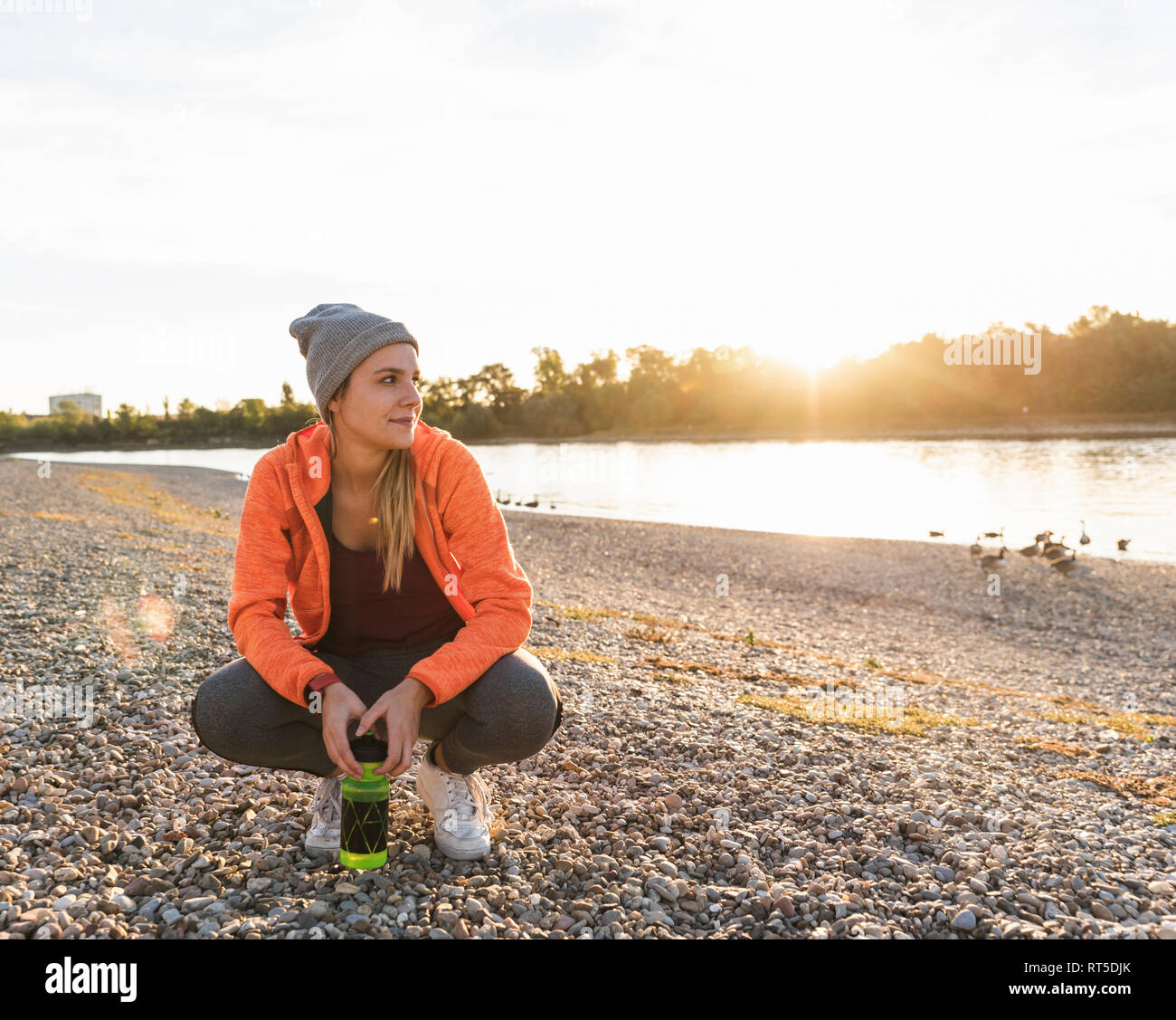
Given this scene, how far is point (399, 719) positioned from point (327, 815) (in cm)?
98

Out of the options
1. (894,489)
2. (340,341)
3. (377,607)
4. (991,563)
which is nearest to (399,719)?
(377,607)

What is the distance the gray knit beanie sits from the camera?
Answer: 10.1 feet

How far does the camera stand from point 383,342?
3.08 meters

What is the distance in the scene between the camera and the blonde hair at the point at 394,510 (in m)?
3.26

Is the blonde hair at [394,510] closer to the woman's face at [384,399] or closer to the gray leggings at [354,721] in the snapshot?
the woman's face at [384,399]

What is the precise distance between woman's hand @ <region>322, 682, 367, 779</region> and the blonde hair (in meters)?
0.58

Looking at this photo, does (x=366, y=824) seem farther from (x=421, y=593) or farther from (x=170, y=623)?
(x=170, y=623)

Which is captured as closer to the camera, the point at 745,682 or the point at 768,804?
the point at 768,804

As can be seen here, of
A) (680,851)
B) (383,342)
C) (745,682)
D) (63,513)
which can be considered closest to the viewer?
(383,342)

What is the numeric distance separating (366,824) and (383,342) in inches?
74.8

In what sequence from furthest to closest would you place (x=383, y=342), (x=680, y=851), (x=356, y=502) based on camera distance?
(x=680, y=851) < (x=356, y=502) < (x=383, y=342)

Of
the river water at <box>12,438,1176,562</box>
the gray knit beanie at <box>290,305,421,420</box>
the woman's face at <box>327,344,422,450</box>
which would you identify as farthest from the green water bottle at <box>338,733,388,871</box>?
the river water at <box>12,438,1176,562</box>

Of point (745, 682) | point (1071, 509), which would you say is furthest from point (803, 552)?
point (1071, 509)

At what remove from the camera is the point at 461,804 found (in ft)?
11.4
